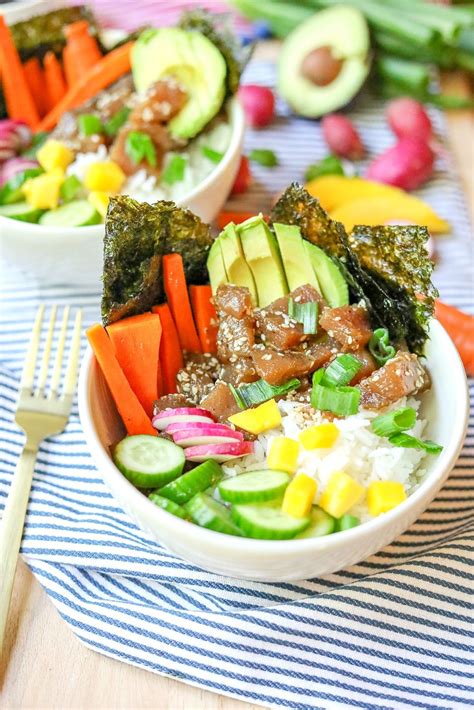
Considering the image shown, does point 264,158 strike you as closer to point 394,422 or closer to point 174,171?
point 174,171

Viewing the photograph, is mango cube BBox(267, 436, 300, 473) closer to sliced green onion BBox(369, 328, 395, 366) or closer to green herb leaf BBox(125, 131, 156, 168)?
sliced green onion BBox(369, 328, 395, 366)

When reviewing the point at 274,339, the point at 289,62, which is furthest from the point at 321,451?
the point at 289,62

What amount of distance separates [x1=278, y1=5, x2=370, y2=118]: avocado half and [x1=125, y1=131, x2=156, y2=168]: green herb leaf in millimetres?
1177

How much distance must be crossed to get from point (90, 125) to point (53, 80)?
47cm

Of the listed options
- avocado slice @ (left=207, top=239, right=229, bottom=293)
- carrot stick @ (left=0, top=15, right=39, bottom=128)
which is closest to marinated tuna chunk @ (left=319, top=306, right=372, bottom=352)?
avocado slice @ (left=207, top=239, right=229, bottom=293)

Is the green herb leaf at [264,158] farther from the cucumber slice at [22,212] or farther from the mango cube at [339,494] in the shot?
the mango cube at [339,494]

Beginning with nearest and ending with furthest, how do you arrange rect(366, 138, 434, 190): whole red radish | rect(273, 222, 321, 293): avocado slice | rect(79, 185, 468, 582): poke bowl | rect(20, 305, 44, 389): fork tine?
rect(79, 185, 468, 582): poke bowl < rect(273, 222, 321, 293): avocado slice < rect(20, 305, 44, 389): fork tine < rect(366, 138, 434, 190): whole red radish

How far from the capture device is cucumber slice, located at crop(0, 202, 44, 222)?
2900 millimetres

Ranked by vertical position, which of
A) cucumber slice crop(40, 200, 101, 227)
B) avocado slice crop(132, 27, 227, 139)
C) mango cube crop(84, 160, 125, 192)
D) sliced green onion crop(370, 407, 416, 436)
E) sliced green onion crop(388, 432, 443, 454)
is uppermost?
avocado slice crop(132, 27, 227, 139)

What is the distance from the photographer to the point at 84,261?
2854 mm

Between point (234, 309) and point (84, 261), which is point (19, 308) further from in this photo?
point (234, 309)

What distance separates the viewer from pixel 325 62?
3.91 metres

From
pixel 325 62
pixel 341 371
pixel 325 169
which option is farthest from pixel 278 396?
pixel 325 62

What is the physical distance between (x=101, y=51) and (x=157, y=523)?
2.33 metres
